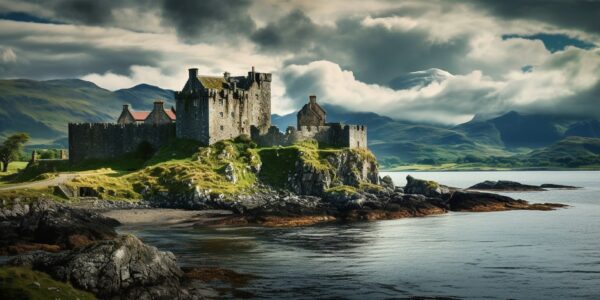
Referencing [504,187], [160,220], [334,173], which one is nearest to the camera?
[160,220]

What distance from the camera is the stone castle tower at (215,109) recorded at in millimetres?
99312

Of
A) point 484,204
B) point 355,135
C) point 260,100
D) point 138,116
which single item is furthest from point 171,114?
point 484,204

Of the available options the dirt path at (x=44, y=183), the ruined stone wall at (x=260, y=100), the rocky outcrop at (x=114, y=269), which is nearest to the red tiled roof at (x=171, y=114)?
the ruined stone wall at (x=260, y=100)

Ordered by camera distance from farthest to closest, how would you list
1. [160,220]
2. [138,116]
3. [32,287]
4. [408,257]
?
[138,116], [160,220], [408,257], [32,287]

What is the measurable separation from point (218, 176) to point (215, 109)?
42.9 ft

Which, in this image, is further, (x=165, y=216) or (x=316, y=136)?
(x=316, y=136)

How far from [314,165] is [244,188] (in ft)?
33.8

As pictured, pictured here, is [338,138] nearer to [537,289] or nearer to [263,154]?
[263,154]

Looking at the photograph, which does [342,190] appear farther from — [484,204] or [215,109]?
[215,109]

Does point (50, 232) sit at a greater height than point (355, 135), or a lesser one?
lesser

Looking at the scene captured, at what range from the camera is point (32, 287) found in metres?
30.1

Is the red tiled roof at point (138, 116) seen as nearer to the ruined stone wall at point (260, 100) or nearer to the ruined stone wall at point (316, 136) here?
the ruined stone wall at point (260, 100)

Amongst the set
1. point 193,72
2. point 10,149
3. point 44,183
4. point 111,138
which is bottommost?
point 44,183

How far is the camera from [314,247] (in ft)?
179
